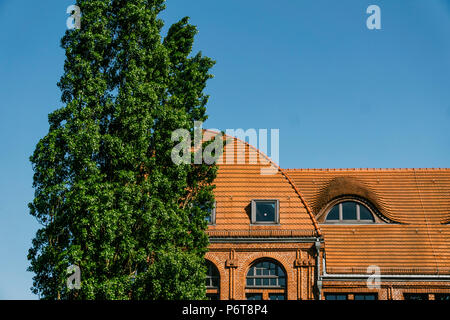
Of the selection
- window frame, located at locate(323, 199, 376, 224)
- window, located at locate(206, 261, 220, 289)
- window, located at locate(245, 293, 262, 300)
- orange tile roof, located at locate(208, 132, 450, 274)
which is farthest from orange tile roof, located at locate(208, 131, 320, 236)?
window frame, located at locate(323, 199, 376, 224)

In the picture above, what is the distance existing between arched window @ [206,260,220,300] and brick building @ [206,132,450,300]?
42 mm

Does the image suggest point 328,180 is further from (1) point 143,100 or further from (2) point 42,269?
(2) point 42,269

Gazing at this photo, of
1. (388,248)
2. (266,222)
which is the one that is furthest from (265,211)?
(388,248)

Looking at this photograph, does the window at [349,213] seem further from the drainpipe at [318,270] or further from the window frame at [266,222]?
the drainpipe at [318,270]

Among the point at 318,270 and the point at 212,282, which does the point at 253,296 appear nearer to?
the point at 212,282

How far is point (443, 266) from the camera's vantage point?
85.0 feet

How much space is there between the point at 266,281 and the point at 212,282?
2245 millimetres

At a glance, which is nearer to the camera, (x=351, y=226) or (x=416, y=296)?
(x=416, y=296)

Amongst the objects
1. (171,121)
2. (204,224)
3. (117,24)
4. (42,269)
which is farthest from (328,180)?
(42,269)

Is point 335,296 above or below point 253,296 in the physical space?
above

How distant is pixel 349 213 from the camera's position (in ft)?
94.1

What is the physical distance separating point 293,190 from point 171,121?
8297mm

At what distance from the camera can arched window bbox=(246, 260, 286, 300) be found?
2545 centimetres

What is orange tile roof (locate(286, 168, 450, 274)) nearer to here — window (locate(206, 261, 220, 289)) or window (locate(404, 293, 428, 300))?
window (locate(404, 293, 428, 300))
